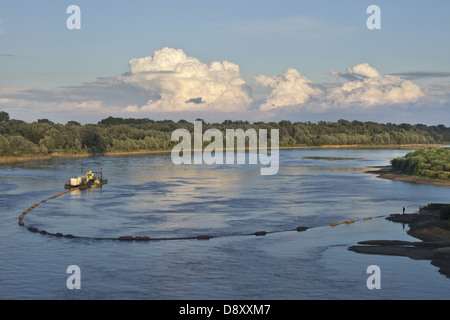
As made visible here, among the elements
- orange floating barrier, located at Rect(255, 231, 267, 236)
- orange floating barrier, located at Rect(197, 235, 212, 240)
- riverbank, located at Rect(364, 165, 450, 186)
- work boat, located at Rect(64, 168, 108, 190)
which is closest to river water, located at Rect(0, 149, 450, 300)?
orange floating barrier, located at Rect(255, 231, 267, 236)

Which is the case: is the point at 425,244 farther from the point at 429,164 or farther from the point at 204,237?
the point at 429,164

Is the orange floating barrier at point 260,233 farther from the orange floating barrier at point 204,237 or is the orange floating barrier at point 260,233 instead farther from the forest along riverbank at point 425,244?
the forest along riverbank at point 425,244

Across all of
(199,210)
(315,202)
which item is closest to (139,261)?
(199,210)

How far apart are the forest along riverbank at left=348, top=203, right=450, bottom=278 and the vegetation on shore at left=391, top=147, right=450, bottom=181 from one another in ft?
157

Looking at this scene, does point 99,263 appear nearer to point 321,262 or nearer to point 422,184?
point 321,262

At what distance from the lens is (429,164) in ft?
348

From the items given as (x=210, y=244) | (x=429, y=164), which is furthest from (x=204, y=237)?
(x=429, y=164)

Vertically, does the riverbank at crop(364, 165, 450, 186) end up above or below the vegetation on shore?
below

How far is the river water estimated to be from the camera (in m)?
33.5

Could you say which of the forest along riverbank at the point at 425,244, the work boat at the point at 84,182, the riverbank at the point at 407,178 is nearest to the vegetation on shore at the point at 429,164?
the riverbank at the point at 407,178

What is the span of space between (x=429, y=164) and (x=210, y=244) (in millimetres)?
72332

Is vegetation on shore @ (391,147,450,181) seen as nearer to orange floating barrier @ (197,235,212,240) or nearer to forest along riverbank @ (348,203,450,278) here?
forest along riverbank @ (348,203,450,278)

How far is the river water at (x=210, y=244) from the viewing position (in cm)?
3347

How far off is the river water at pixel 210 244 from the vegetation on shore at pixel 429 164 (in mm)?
11705
